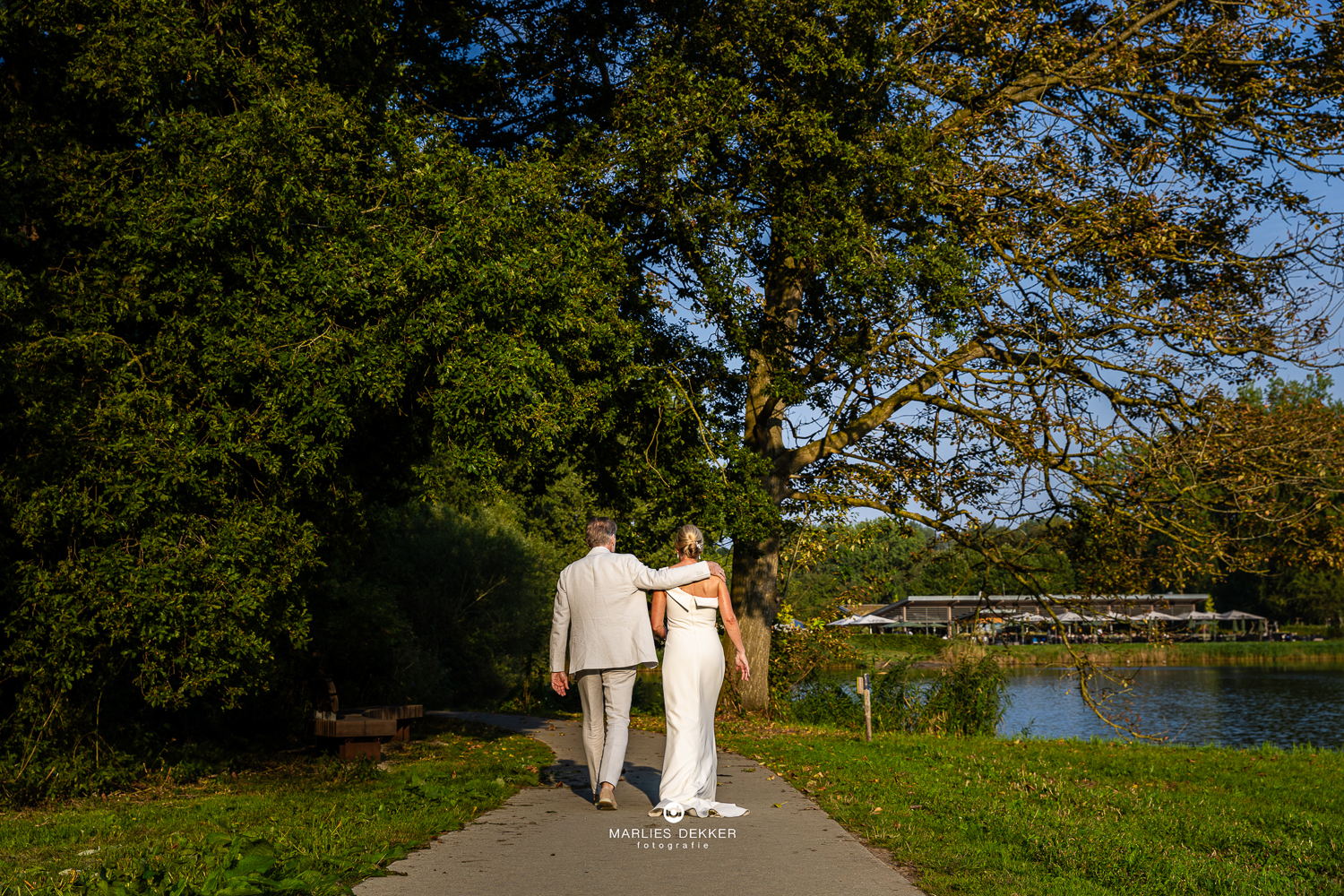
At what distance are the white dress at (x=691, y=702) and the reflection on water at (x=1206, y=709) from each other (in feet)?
34.2

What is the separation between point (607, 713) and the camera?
23.0 feet

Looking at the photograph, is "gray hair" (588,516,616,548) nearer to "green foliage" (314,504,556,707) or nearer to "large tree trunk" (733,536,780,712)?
"large tree trunk" (733,536,780,712)

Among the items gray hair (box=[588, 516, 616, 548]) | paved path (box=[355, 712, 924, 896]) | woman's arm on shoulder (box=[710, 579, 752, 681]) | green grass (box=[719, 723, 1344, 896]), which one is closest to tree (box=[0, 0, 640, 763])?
gray hair (box=[588, 516, 616, 548])

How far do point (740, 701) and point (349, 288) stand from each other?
1006 centimetres

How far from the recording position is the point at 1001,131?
1480 centimetres

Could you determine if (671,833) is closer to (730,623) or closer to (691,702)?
(691,702)

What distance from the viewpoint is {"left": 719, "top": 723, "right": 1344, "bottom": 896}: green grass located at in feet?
17.5

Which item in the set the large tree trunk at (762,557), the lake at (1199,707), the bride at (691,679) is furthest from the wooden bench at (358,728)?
the lake at (1199,707)

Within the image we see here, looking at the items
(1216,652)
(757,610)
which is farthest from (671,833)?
(1216,652)

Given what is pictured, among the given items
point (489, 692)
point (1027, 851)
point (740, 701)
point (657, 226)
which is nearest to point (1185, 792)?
point (1027, 851)

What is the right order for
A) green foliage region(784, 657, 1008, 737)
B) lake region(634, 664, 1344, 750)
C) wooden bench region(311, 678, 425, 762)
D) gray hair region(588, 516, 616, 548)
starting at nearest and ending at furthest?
gray hair region(588, 516, 616, 548) < wooden bench region(311, 678, 425, 762) < green foliage region(784, 657, 1008, 737) < lake region(634, 664, 1344, 750)

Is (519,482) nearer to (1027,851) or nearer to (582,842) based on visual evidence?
(582,842)

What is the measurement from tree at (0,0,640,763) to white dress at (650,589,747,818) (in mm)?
2681

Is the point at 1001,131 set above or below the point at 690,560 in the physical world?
above
